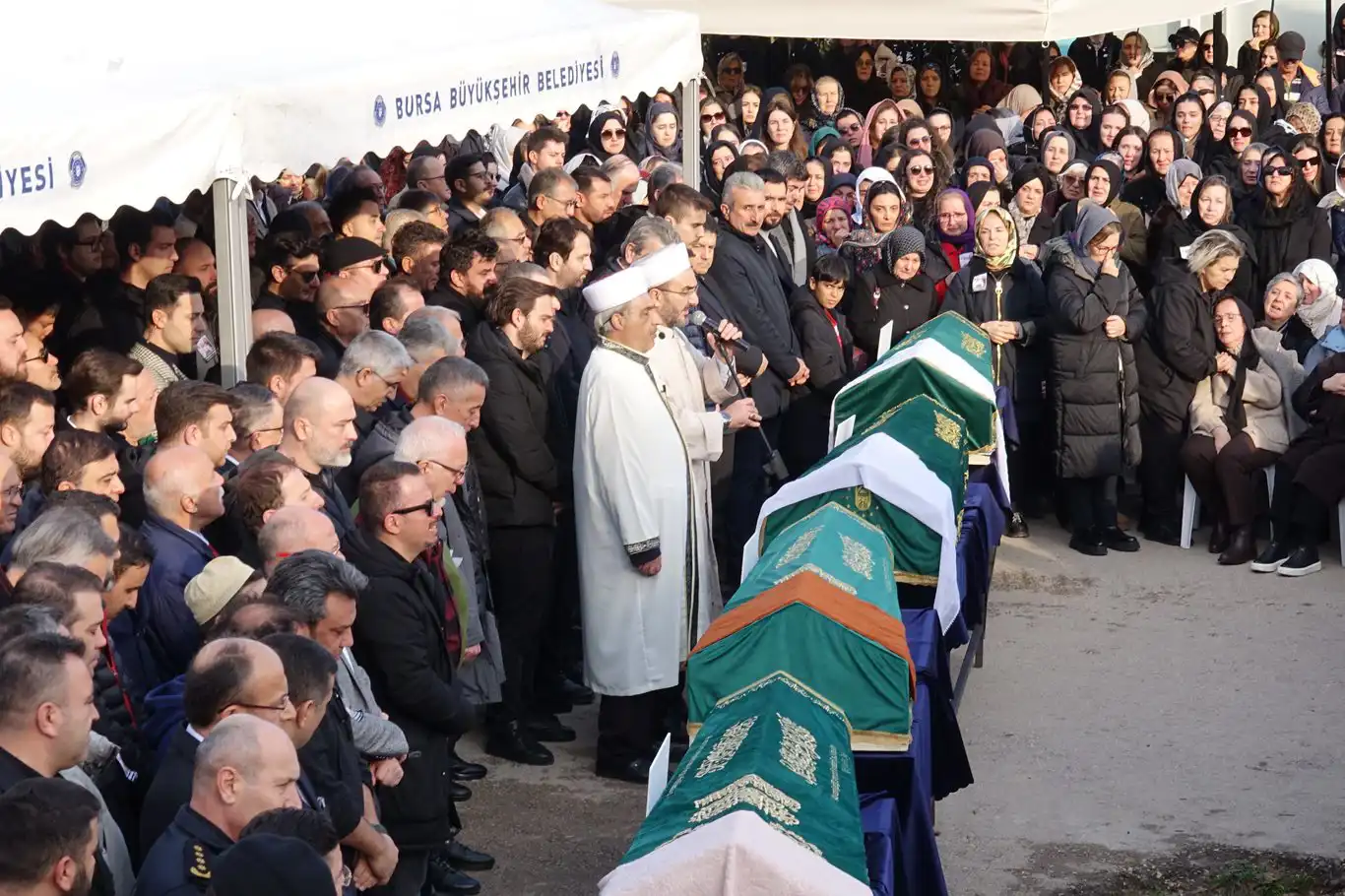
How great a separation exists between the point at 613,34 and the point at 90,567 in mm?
5043

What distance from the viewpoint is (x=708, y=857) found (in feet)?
11.3

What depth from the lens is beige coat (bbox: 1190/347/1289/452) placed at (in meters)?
10.0

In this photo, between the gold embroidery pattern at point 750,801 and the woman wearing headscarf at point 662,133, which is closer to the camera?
the gold embroidery pattern at point 750,801

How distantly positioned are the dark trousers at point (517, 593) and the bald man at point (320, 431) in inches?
57.8

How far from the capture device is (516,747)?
7.21 metres

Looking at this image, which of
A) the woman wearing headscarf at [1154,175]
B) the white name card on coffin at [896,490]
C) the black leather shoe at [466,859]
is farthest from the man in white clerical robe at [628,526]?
the woman wearing headscarf at [1154,175]

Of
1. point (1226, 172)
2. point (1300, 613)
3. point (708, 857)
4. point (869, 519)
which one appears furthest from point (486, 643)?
point (1226, 172)

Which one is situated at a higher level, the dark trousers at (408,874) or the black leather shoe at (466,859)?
the dark trousers at (408,874)

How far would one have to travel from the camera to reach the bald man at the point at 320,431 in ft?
18.8

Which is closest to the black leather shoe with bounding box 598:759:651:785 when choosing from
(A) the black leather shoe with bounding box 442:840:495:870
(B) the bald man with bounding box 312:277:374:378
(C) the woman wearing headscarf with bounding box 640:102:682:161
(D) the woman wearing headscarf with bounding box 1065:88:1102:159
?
(A) the black leather shoe with bounding box 442:840:495:870

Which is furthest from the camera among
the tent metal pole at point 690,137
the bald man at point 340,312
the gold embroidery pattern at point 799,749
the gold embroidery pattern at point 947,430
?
the tent metal pole at point 690,137

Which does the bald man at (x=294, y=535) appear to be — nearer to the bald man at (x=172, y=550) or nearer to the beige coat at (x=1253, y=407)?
the bald man at (x=172, y=550)

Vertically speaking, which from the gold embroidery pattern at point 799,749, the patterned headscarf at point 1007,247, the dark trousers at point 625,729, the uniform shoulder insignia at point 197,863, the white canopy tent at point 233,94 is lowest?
the dark trousers at point 625,729

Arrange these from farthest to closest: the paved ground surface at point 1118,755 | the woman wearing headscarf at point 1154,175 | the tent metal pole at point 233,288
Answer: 1. the woman wearing headscarf at point 1154,175
2. the tent metal pole at point 233,288
3. the paved ground surface at point 1118,755
